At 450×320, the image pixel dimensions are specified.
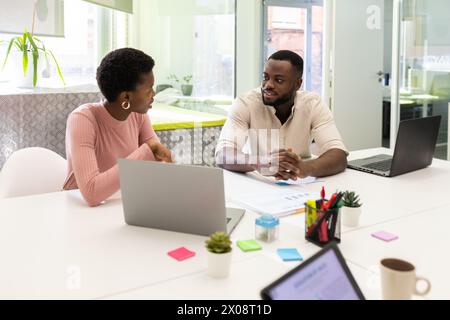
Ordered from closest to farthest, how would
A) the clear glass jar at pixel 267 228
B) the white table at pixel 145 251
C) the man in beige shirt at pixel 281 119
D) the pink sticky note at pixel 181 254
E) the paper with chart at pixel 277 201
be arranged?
1. the white table at pixel 145 251
2. the pink sticky note at pixel 181 254
3. the clear glass jar at pixel 267 228
4. the paper with chart at pixel 277 201
5. the man in beige shirt at pixel 281 119

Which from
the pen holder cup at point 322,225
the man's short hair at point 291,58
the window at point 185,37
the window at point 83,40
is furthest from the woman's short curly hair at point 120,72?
the window at point 185,37

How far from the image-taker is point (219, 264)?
1.06m

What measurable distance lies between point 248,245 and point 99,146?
92 cm

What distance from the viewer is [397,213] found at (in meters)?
1.56

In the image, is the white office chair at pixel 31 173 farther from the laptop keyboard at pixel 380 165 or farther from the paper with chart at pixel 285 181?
the laptop keyboard at pixel 380 165

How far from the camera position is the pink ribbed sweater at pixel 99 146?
1621mm

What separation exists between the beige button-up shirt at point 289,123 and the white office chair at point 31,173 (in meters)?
0.80

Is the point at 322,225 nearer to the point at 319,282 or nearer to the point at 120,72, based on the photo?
the point at 319,282

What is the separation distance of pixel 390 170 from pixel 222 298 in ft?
4.25

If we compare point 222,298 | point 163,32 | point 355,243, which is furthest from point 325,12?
point 222,298

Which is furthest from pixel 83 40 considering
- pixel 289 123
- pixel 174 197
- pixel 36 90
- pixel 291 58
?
pixel 174 197

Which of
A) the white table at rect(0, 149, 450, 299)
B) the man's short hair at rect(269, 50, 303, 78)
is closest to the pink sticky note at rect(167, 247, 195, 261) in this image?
the white table at rect(0, 149, 450, 299)
